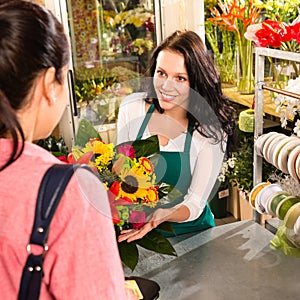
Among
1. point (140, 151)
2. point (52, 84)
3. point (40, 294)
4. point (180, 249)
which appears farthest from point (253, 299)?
point (52, 84)

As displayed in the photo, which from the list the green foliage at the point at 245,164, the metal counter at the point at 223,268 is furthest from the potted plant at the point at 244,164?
the metal counter at the point at 223,268

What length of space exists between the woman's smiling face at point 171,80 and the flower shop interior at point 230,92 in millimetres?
275

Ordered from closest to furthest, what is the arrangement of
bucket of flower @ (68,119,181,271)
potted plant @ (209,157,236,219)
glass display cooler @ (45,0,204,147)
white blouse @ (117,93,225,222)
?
bucket of flower @ (68,119,181,271) → white blouse @ (117,93,225,222) → potted plant @ (209,157,236,219) → glass display cooler @ (45,0,204,147)

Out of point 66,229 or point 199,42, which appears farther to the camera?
point 199,42

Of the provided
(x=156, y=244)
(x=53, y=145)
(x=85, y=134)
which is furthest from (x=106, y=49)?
(x=156, y=244)

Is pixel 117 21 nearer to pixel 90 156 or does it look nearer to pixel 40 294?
pixel 90 156

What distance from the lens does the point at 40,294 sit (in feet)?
2.17

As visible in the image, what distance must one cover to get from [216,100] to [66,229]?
130 cm

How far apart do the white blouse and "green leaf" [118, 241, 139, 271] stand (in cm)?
43

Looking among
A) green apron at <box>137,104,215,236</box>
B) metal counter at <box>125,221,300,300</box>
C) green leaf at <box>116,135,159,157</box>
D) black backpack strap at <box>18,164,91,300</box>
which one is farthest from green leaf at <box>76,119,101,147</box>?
black backpack strap at <box>18,164,91,300</box>

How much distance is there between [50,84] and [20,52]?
6 centimetres

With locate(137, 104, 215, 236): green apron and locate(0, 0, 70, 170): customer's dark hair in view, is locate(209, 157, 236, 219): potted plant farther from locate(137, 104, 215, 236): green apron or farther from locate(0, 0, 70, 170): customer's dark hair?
locate(0, 0, 70, 170): customer's dark hair

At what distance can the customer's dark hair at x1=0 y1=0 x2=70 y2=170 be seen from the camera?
620mm

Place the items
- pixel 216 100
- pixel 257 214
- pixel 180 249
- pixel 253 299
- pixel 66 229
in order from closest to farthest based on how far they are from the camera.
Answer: pixel 66 229 < pixel 253 299 < pixel 180 249 < pixel 257 214 < pixel 216 100
